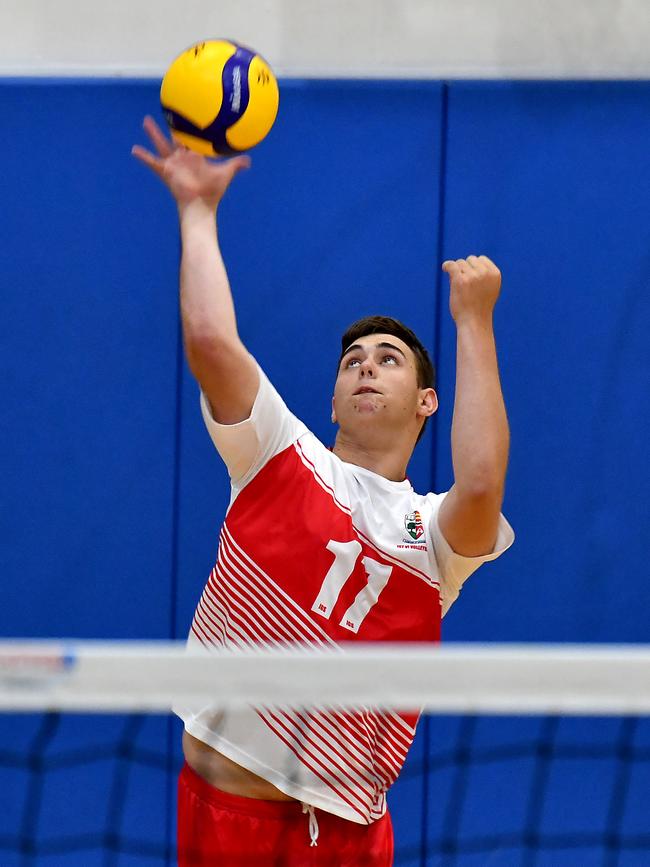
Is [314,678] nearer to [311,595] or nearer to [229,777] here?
[311,595]

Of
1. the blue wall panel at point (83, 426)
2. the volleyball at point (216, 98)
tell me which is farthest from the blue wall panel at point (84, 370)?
the volleyball at point (216, 98)

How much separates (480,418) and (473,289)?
29 cm

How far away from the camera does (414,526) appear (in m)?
2.87

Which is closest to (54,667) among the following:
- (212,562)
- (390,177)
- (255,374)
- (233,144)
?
(255,374)

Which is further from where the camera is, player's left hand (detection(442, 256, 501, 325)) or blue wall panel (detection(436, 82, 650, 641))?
blue wall panel (detection(436, 82, 650, 641))

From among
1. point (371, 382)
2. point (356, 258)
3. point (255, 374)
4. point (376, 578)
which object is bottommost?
point (376, 578)

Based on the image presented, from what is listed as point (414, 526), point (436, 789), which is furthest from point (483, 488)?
point (436, 789)

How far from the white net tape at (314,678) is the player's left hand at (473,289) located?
87 cm

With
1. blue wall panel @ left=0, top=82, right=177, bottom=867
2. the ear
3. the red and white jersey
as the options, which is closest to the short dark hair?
the ear

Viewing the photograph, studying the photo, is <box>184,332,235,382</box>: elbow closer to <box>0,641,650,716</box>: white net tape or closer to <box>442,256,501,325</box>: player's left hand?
<box>442,256,501,325</box>: player's left hand

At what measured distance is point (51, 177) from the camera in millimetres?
4312

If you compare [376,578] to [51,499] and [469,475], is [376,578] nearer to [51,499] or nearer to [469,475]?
[469,475]

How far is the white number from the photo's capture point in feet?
8.98

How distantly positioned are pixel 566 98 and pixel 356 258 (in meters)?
0.99
